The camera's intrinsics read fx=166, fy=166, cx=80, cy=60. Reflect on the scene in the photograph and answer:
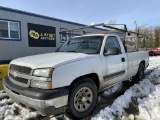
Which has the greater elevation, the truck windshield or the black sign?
the black sign

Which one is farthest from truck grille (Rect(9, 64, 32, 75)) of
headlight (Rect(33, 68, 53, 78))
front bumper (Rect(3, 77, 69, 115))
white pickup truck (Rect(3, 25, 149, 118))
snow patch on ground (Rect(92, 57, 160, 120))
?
snow patch on ground (Rect(92, 57, 160, 120))

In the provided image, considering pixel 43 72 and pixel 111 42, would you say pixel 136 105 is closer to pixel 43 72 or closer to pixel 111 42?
pixel 111 42

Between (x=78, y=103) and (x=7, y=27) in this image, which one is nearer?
(x=78, y=103)

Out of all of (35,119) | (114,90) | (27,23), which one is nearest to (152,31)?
A: (27,23)

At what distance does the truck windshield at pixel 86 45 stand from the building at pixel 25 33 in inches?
265

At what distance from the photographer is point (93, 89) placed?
141 inches

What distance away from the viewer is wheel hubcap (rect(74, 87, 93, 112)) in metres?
3.32

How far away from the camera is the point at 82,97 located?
3418 mm

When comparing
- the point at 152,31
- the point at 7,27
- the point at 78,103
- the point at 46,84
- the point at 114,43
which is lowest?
the point at 78,103

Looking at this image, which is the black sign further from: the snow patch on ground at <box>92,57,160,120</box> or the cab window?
the snow patch on ground at <box>92,57,160,120</box>

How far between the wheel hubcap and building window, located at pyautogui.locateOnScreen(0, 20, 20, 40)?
8.17 m

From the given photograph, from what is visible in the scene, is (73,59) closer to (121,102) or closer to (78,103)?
(78,103)

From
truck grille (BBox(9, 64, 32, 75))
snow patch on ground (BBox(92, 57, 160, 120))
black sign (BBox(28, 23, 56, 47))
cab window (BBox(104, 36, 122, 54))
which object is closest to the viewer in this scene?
truck grille (BBox(9, 64, 32, 75))

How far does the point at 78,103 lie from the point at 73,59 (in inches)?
35.9
